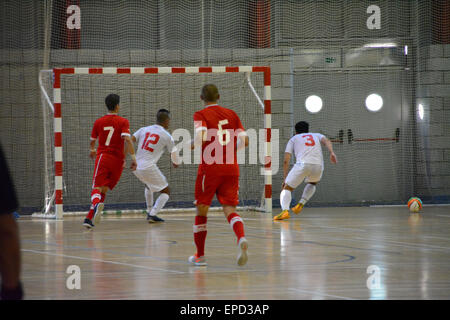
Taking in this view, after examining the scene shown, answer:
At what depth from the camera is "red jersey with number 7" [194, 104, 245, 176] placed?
7363mm

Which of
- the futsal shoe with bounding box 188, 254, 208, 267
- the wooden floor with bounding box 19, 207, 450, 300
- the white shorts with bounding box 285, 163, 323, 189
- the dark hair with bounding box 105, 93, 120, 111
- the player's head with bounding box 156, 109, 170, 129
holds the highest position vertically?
the dark hair with bounding box 105, 93, 120, 111

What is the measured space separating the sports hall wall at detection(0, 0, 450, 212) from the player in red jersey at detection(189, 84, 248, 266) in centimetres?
970

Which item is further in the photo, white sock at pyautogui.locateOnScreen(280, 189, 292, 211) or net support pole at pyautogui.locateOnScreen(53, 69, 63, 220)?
net support pole at pyautogui.locateOnScreen(53, 69, 63, 220)

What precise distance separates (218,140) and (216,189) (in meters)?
0.52

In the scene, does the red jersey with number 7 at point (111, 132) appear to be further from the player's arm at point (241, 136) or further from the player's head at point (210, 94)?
the player's arm at point (241, 136)

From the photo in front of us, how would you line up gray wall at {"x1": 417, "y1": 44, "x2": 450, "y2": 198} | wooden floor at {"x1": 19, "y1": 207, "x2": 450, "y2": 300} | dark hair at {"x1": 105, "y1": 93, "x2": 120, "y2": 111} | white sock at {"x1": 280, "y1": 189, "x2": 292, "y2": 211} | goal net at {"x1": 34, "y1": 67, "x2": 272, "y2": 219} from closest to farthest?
wooden floor at {"x1": 19, "y1": 207, "x2": 450, "y2": 300} → dark hair at {"x1": 105, "y1": 93, "x2": 120, "y2": 111} → white sock at {"x1": 280, "y1": 189, "x2": 292, "y2": 211} → goal net at {"x1": 34, "y1": 67, "x2": 272, "y2": 219} → gray wall at {"x1": 417, "y1": 44, "x2": 450, "y2": 198}

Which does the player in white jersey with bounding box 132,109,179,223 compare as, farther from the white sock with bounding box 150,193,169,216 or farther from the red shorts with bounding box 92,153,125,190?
the red shorts with bounding box 92,153,125,190

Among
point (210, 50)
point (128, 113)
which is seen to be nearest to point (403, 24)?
point (210, 50)

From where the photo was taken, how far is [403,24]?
59.6 ft

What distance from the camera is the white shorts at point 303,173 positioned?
13234mm

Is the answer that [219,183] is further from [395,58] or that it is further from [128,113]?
[395,58]

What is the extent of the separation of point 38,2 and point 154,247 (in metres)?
9.43

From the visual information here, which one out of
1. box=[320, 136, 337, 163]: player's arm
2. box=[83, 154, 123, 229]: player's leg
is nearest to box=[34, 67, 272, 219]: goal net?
box=[320, 136, 337, 163]: player's arm

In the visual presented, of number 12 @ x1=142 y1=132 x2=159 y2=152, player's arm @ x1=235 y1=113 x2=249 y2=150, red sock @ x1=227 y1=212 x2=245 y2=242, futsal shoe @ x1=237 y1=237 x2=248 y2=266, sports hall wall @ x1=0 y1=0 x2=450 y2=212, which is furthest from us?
sports hall wall @ x1=0 y1=0 x2=450 y2=212
